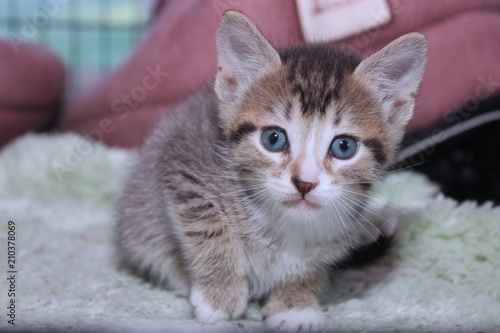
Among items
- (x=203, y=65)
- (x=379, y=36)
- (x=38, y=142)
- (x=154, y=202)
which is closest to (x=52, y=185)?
(x=38, y=142)

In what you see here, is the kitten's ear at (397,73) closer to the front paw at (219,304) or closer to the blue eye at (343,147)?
the blue eye at (343,147)

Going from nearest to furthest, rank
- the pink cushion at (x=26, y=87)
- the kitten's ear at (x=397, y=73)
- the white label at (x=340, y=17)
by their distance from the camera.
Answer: the kitten's ear at (x=397, y=73) → the white label at (x=340, y=17) → the pink cushion at (x=26, y=87)

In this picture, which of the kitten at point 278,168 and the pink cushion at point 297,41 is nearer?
the kitten at point 278,168

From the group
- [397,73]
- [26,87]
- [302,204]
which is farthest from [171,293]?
[26,87]

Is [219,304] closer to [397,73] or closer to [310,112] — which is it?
[310,112]

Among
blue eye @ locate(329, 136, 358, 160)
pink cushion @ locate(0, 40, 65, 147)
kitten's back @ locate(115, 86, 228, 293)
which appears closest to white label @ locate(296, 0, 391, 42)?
kitten's back @ locate(115, 86, 228, 293)

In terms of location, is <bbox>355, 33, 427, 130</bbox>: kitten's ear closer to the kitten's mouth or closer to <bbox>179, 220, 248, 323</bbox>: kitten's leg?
the kitten's mouth

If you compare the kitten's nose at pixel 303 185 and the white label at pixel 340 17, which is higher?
the white label at pixel 340 17

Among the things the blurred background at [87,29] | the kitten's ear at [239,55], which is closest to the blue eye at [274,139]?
the kitten's ear at [239,55]
